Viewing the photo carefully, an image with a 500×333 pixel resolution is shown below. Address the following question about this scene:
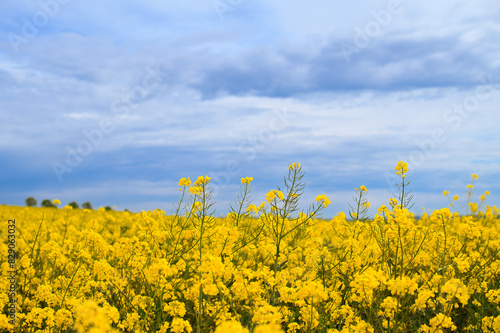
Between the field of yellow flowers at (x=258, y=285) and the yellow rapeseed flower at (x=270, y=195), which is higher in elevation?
the yellow rapeseed flower at (x=270, y=195)

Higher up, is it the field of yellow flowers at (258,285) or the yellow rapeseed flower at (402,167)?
the yellow rapeseed flower at (402,167)

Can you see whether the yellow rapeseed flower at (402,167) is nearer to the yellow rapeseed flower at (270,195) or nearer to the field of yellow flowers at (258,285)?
the field of yellow flowers at (258,285)

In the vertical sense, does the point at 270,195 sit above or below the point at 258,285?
above

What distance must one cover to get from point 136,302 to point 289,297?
5.17ft

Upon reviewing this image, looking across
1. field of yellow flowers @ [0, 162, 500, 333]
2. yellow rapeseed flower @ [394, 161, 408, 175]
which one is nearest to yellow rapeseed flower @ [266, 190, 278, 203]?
field of yellow flowers @ [0, 162, 500, 333]

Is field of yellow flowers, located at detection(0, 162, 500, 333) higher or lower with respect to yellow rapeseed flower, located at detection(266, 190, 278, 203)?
lower

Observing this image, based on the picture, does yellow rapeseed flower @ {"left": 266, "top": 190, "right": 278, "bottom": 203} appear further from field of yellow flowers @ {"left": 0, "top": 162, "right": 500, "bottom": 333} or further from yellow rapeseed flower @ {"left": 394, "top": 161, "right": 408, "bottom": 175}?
yellow rapeseed flower @ {"left": 394, "top": 161, "right": 408, "bottom": 175}

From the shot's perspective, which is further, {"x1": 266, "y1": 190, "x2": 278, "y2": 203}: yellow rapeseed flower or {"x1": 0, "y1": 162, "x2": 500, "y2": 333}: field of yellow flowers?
{"x1": 266, "y1": 190, "x2": 278, "y2": 203}: yellow rapeseed flower

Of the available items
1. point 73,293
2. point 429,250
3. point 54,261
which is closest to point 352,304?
point 429,250

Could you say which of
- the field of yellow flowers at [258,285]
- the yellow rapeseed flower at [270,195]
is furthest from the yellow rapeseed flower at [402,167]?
the yellow rapeseed flower at [270,195]

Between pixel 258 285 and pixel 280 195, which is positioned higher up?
pixel 280 195

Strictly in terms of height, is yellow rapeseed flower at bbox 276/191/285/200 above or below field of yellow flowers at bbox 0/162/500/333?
above

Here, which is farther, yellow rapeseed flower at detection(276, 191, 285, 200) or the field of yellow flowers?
yellow rapeseed flower at detection(276, 191, 285, 200)

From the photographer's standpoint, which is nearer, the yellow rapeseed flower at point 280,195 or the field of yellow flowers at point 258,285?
the field of yellow flowers at point 258,285
